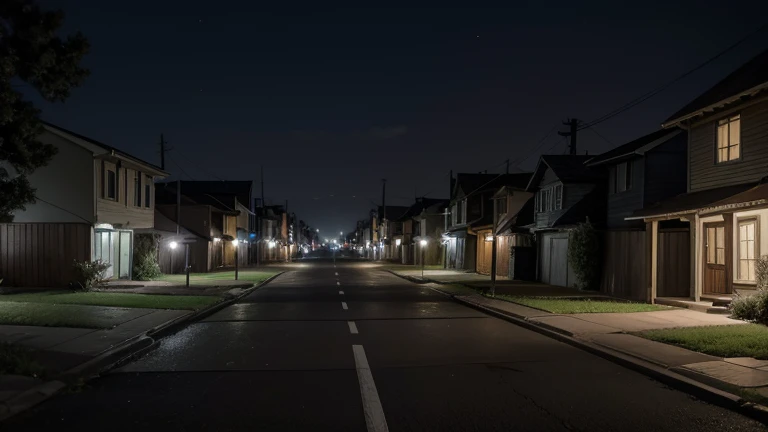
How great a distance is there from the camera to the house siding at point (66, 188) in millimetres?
23281

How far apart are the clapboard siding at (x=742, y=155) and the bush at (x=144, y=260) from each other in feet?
79.2

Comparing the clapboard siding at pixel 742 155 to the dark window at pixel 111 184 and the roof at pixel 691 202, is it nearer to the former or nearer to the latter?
the roof at pixel 691 202

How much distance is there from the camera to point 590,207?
27.5 m

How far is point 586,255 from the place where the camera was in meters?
23.6

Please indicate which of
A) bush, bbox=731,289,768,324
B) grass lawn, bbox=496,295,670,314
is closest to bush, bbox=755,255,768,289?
bush, bbox=731,289,768,324

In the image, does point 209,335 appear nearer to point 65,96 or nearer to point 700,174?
point 65,96

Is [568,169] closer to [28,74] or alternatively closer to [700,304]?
[700,304]

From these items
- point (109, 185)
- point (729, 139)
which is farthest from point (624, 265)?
point (109, 185)

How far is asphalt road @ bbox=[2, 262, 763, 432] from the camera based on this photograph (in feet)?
21.4

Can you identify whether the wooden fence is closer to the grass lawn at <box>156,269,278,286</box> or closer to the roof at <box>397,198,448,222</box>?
the grass lawn at <box>156,269,278,286</box>

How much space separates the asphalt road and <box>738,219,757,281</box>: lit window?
838 cm

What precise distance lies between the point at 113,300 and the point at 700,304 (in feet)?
56.5


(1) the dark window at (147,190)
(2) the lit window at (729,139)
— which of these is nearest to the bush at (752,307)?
(2) the lit window at (729,139)

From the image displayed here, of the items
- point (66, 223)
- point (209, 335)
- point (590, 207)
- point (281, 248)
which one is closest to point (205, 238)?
point (66, 223)
